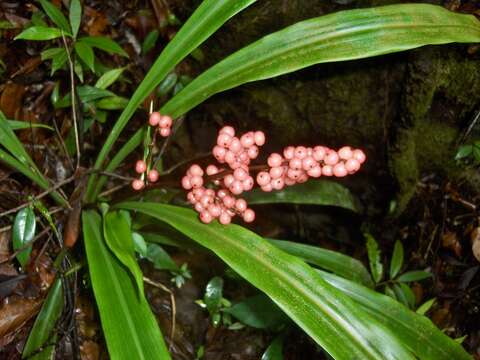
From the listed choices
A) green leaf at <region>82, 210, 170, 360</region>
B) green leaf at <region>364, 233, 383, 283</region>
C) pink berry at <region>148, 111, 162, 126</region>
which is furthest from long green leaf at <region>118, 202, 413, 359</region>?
green leaf at <region>364, 233, 383, 283</region>

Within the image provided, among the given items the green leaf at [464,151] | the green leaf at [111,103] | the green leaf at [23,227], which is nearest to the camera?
the green leaf at [23,227]

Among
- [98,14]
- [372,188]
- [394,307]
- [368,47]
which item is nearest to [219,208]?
[368,47]

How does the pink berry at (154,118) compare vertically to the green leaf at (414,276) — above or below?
above

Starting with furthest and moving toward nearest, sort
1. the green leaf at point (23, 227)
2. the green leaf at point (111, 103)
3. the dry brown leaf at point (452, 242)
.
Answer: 1. the dry brown leaf at point (452, 242)
2. the green leaf at point (111, 103)
3. the green leaf at point (23, 227)

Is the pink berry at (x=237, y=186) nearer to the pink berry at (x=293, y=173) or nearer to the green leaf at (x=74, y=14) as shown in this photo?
the pink berry at (x=293, y=173)

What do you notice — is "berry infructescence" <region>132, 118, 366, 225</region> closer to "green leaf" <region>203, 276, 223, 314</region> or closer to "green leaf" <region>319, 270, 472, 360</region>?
"green leaf" <region>319, 270, 472, 360</region>

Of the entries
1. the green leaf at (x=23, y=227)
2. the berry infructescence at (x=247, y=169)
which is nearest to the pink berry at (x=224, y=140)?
the berry infructescence at (x=247, y=169)

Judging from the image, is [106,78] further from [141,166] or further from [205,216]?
[205,216]
